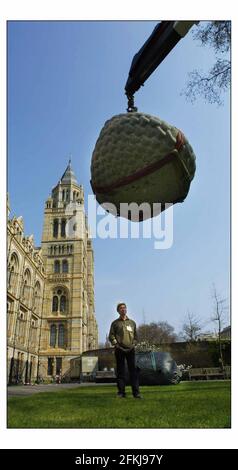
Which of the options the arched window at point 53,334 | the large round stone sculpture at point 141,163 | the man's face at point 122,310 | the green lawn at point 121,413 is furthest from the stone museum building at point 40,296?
the large round stone sculpture at point 141,163

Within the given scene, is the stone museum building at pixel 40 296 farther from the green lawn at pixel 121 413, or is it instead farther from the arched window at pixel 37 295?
the green lawn at pixel 121 413

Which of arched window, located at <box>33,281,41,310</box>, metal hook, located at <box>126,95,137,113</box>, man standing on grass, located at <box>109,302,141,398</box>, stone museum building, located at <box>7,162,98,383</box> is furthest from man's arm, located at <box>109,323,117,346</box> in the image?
arched window, located at <box>33,281,41,310</box>

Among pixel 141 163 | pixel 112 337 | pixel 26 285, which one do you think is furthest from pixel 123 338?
pixel 26 285

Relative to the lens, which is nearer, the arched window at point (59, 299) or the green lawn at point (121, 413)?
the green lawn at point (121, 413)

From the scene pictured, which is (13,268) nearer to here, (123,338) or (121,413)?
(123,338)

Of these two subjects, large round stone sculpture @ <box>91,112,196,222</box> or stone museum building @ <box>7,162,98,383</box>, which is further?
stone museum building @ <box>7,162,98,383</box>

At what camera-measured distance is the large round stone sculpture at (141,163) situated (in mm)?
1862

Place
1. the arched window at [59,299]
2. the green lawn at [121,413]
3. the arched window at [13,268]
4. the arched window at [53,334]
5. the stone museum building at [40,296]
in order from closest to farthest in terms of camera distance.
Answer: the green lawn at [121,413] < the stone museum building at [40,296] < the arched window at [59,299] < the arched window at [13,268] < the arched window at [53,334]

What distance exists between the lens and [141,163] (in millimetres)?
1891

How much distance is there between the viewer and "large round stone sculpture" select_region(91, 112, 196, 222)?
6.11ft

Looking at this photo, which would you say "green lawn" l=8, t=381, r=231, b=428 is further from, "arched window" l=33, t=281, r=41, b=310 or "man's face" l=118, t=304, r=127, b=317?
"arched window" l=33, t=281, r=41, b=310
